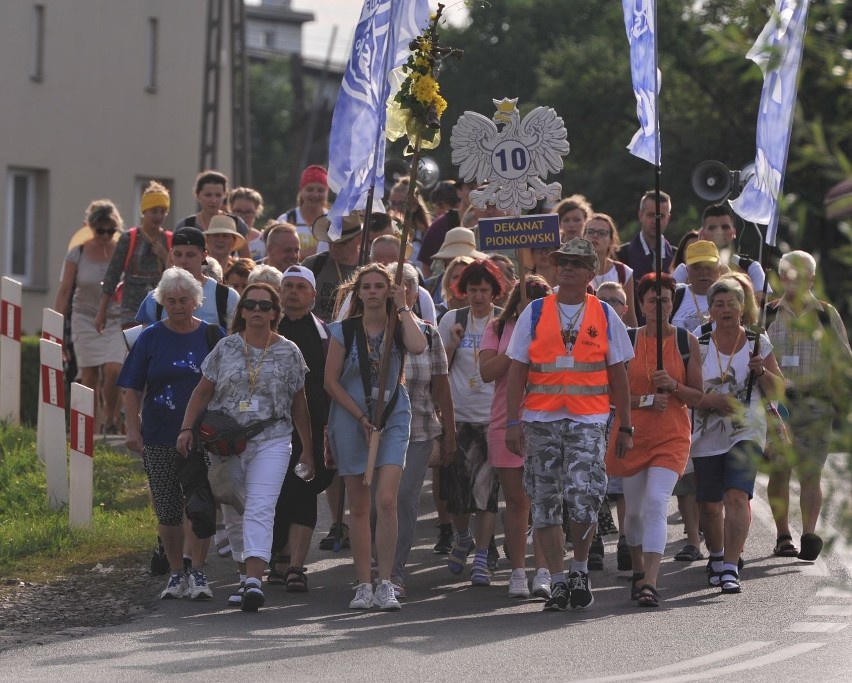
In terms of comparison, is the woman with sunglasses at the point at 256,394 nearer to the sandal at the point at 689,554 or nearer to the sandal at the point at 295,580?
the sandal at the point at 295,580

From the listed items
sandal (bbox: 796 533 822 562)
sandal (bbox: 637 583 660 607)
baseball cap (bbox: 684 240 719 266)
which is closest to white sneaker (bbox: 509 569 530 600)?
sandal (bbox: 637 583 660 607)

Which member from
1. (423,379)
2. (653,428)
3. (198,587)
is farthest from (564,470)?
(198,587)

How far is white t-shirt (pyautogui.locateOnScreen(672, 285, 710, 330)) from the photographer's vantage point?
12.9 metres

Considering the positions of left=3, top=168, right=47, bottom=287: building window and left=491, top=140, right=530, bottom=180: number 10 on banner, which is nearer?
left=491, top=140, right=530, bottom=180: number 10 on banner

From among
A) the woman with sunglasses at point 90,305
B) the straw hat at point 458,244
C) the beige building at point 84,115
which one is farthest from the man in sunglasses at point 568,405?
the beige building at point 84,115

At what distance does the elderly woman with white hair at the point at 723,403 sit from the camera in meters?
11.2

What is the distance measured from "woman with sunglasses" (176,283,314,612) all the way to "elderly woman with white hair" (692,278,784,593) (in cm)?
261

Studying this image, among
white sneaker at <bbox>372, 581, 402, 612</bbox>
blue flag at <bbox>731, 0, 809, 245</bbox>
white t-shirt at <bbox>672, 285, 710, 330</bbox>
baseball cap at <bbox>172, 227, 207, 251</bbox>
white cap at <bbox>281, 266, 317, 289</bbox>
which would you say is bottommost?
white sneaker at <bbox>372, 581, 402, 612</bbox>

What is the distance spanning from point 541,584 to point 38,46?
80.6ft

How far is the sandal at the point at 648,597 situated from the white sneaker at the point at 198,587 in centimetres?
243

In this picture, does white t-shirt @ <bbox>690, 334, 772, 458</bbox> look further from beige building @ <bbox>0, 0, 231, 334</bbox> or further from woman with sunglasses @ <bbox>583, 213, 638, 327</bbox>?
beige building @ <bbox>0, 0, 231, 334</bbox>

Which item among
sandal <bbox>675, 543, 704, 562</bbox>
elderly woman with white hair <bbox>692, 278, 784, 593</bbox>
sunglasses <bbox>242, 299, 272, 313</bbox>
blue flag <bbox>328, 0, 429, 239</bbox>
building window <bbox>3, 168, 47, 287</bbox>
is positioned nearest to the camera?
sunglasses <bbox>242, 299, 272, 313</bbox>

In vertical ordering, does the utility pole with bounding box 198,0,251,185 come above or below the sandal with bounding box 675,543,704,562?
above

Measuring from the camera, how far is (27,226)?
32906mm
